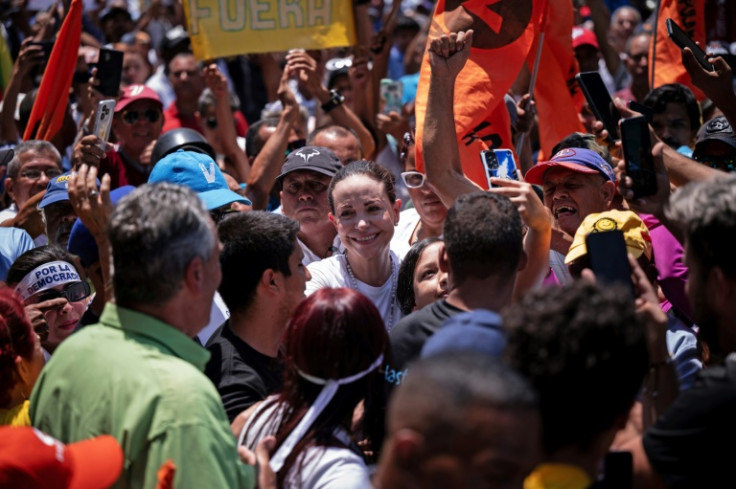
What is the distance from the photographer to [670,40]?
713 cm

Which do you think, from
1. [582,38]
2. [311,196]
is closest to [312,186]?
[311,196]

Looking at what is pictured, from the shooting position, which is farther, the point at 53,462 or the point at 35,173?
the point at 35,173

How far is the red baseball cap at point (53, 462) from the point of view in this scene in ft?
7.83

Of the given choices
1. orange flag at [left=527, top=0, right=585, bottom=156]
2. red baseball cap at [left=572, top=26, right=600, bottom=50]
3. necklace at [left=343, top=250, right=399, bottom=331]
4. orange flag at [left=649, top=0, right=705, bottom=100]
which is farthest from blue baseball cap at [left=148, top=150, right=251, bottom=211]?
red baseball cap at [left=572, top=26, right=600, bottom=50]

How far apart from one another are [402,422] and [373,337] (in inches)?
43.9

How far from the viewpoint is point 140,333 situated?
274cm

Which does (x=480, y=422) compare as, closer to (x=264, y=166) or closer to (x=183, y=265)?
(x=183, y=265)

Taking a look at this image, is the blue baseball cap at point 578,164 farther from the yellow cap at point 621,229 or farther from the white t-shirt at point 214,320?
the white t-shirt at point 214,320

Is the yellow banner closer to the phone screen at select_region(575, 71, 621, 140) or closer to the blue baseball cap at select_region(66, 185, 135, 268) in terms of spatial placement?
the blue baseball cap at select_region(66, 185, 135, 268)

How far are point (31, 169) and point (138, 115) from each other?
981 mm

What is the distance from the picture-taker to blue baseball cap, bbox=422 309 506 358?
8.26ft

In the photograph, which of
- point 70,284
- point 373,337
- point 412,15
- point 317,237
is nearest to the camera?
point 373,337

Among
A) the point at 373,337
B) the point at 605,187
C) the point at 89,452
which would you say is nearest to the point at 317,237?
the point at 605,187

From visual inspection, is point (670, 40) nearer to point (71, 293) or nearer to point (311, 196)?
point (311, 196)
